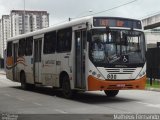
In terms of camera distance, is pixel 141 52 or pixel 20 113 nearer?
pixel 20 113

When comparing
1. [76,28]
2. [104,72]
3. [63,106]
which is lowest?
[63,106]

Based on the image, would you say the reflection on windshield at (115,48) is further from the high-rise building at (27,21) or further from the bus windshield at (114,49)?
the high-rise building at (27,21)

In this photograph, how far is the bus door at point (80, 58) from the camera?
18.0 meters

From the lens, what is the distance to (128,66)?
17.7m

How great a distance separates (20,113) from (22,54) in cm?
1257

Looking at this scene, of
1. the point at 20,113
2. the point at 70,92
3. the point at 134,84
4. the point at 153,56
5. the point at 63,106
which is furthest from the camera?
the point at 153,56

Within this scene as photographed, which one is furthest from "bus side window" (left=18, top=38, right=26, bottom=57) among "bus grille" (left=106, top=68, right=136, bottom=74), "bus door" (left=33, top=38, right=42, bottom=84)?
"bus grille" (left=106, top=68, right=136, bottom=74)

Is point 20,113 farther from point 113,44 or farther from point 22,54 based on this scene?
point 22,54

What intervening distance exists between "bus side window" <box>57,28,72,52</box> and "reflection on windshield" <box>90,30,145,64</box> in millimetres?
2058

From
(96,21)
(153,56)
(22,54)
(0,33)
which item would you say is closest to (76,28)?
(96,21)

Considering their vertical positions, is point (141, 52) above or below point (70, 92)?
above

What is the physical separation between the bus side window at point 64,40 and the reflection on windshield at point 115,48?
6.75 feet

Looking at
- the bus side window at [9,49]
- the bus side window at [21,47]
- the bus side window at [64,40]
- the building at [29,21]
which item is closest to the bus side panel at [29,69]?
the bus side window at [21,47]

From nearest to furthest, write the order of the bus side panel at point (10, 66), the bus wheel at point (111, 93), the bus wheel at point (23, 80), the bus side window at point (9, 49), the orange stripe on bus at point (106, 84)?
the orange stripe on bus at point (106, 84)
the bus wheel at point (111, 93)
the bus wheel at point (23, 80)
the bus side panel at point (10, 66)
the bus side window at point (9, 49)
